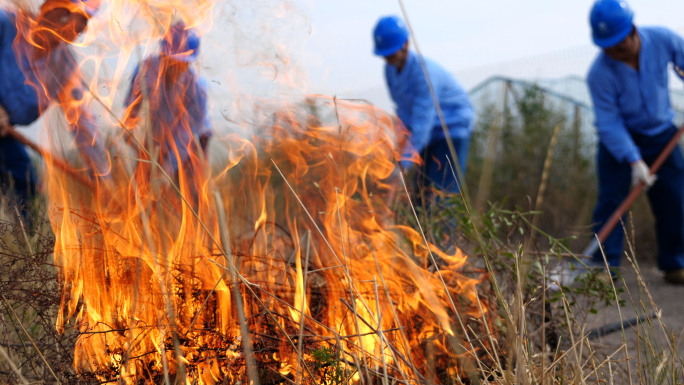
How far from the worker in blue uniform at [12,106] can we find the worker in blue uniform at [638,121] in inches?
158

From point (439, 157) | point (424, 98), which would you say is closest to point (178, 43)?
point (424, 98)

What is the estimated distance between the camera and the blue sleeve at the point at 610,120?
4574mm

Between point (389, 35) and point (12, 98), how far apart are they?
2.94 meters

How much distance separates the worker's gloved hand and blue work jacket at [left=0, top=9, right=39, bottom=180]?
417 cm

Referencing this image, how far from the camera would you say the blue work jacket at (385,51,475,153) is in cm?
523

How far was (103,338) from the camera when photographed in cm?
196

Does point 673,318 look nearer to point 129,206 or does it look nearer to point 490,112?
point 129,206

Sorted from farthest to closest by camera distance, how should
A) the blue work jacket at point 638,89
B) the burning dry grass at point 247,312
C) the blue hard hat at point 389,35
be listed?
1. the blue hard hat at point 389,35
2. the blue work jacket at point 638,89
3. the burning dry grass at point 247,312

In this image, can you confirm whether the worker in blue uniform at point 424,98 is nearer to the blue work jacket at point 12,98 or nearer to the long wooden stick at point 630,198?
the long wooden stick at point 630,198

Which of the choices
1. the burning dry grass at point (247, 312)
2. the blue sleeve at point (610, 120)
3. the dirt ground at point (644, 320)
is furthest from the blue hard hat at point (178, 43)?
the blue sleeve at point (610, 120)

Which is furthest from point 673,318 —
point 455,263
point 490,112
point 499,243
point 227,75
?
point 490,112

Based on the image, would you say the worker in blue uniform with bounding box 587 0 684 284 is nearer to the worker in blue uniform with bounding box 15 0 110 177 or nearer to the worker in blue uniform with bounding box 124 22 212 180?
the worker in blue uniform with bounding box 124 22 212 180

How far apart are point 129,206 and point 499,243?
4.96ft

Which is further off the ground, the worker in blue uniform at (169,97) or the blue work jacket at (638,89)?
the worker in blue uniform at (169,97)
